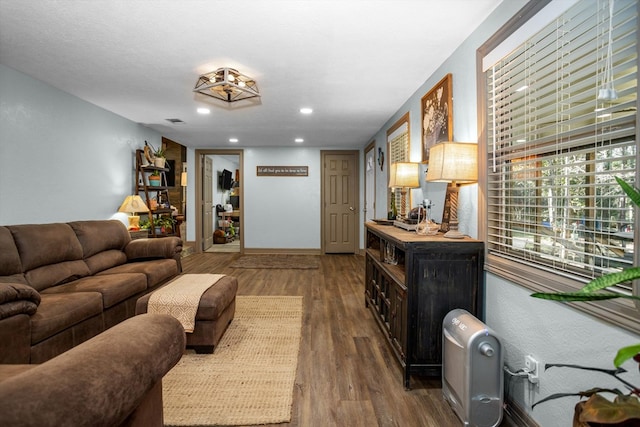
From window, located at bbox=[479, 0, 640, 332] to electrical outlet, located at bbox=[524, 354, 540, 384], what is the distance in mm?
375

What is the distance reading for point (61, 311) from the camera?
87.5 inches

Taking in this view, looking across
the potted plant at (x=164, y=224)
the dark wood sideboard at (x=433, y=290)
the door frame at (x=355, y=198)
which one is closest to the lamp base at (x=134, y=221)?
the potted plant at (x=164, y=224)

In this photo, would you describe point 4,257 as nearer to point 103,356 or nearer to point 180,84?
point 180,84

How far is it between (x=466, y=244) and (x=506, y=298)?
0.38m

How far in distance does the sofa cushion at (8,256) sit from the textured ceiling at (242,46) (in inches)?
59.0

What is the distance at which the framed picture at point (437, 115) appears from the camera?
251 cm

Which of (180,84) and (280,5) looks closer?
(280,5)

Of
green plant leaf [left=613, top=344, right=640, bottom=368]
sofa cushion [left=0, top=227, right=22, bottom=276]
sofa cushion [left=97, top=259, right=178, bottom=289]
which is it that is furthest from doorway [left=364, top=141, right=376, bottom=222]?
green plant leaf [left=613, top=344, right=640, bottom=368]

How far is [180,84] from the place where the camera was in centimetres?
326

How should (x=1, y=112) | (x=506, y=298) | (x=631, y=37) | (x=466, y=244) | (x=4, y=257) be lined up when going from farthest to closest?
(x=1, y=112)
(x=4, y=257)
(x=466, y=244)
(x=506, y=298)
(x=631, y=37)

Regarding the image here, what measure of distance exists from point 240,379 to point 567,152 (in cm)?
225

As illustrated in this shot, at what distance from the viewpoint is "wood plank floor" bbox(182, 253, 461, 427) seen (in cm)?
177

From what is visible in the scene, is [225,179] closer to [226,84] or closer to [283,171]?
[283,171]

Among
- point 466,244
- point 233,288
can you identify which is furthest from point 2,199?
point 466,244
